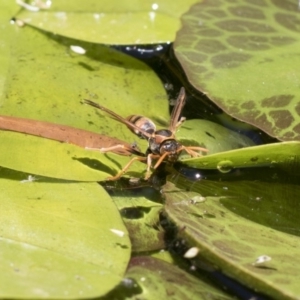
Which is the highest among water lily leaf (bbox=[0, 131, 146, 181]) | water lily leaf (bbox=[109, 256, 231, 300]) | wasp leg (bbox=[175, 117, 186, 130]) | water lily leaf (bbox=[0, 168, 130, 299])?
wasp leg (bbox=[175, 117, 186, 130])

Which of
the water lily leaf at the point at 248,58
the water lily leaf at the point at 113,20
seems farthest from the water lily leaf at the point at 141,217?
the water lily leaf at the point at 113,20

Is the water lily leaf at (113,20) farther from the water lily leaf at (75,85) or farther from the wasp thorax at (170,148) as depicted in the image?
the wasp thorax at (170,148)

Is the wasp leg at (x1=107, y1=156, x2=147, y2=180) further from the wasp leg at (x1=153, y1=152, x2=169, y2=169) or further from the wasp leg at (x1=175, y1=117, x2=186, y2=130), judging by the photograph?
the wasp leg at (x1=175, y1=117, x2=186, y2=130)

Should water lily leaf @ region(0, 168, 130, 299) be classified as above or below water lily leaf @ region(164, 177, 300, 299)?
below

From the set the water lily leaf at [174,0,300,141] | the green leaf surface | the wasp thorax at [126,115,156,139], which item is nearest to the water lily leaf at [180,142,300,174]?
the water lily leaf at [174,0,300,141]

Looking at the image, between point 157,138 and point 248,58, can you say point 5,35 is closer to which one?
point 157,138

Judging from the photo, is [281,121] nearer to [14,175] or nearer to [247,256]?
[247,256]

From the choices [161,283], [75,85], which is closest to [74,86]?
[75,85]
